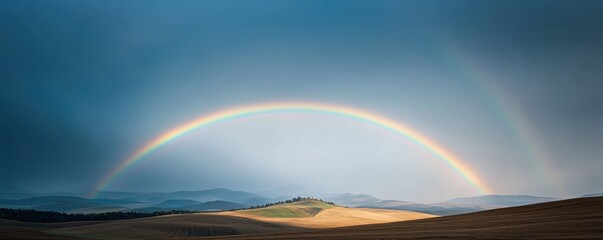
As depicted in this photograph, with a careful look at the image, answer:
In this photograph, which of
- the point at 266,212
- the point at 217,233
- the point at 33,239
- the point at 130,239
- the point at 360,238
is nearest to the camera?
the point at 360,238

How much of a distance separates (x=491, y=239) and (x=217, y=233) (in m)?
58.0

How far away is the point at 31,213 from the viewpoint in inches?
4911

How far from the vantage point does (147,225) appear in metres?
71.5

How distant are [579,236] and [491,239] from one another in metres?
3.16

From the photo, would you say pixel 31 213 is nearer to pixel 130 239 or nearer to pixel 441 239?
pixel 130 239

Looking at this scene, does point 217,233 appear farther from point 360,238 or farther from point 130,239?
point 360,238

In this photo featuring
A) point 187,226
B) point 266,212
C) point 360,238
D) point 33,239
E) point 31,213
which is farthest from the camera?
point 266,212

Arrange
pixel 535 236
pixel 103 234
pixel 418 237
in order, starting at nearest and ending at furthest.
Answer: pixel 535 236 < pixel 418 237 < pixel 103 234

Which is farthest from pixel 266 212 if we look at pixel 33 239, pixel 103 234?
pixel 33 239

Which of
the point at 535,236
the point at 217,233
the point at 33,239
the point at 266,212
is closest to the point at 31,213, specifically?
the point at 266,212

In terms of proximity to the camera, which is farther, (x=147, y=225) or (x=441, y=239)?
(x=147, y=225)

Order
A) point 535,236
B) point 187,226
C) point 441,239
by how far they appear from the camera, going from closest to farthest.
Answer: point 535,236, point 441,239, point 187,226

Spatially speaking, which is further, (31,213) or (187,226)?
(31,213)

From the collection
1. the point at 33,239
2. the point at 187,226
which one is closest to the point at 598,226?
the point at 33,239
